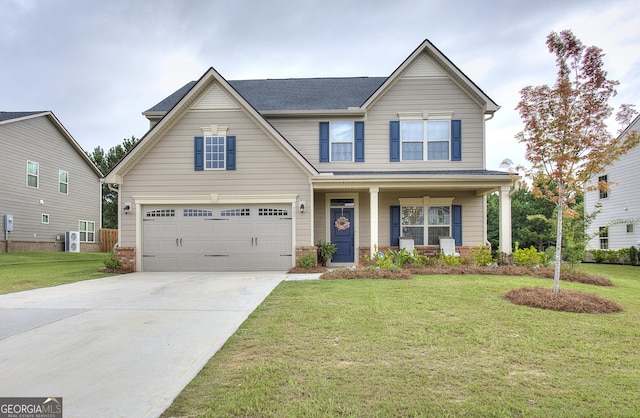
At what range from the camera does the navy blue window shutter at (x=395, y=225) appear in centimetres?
1284

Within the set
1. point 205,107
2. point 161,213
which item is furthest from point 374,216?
point 161,213

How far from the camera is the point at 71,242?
69.8ft

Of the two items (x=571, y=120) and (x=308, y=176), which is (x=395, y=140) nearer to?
(x=308, y=176)

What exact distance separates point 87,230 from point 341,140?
786 inches

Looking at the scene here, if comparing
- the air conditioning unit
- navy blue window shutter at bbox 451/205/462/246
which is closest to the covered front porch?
navy blue window shutter at bbox 451/205/462/246

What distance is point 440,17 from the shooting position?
14.2m

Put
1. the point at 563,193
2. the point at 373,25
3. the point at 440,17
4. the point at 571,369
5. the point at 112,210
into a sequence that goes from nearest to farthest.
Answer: the point at 571,369 < the point at 563,193 < the point at 440,17 < the point at 373,25 < the point at 112,210

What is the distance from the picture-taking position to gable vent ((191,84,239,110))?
11.8m

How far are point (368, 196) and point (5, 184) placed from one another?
1803cm

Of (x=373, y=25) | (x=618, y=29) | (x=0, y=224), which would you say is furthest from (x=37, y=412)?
(x=0, y=224)

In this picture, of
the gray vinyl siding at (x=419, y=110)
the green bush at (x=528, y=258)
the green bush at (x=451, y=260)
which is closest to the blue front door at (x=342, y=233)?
the gray vinyl siding at (x=419, y=110)

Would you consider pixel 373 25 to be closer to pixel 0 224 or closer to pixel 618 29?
pixel 618 29

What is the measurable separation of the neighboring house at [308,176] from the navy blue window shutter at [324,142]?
37 mm

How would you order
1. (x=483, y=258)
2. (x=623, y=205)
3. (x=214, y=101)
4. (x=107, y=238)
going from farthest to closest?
(x=107, y=238), (x=623, y=205), (x=214, y=101), (x=483, y=258)
